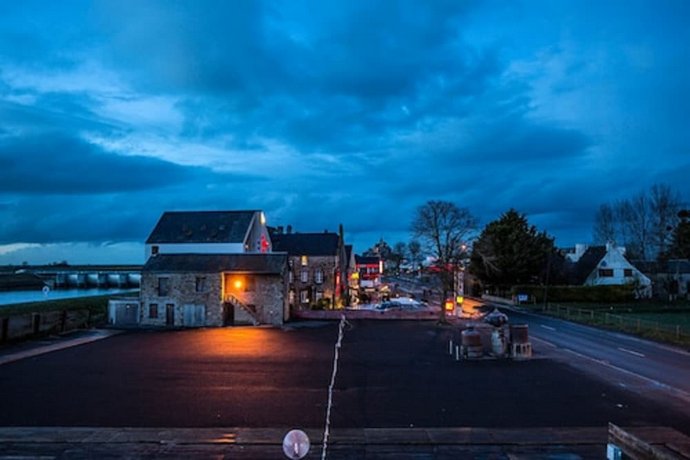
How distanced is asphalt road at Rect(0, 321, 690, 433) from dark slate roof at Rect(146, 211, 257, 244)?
81.3 ft

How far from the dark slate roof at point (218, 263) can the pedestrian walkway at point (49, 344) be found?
23.3 feet

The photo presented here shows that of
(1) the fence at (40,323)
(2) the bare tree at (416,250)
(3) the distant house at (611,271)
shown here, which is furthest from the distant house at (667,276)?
(1) the fence at (40,323)

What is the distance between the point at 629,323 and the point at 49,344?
41.7 meters

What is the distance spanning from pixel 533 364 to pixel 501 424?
11127mm

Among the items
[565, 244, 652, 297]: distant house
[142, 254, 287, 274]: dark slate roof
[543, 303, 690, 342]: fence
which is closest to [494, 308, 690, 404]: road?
[543, 303, 690, 342]: fence

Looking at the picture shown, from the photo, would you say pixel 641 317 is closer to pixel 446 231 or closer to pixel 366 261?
pixel 446 231

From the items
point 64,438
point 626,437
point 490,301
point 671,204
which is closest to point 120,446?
point 64,438

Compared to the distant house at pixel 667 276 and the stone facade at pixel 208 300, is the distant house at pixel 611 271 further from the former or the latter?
the stone facade at pixel 208 300

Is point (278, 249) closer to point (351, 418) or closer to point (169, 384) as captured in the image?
point (169, 384)

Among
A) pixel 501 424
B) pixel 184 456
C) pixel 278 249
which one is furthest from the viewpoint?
pixel 278 249

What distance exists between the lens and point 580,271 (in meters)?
76.9

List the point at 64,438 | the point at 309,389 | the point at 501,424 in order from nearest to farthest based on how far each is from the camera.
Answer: the point at 64,438 → the point at 501,424 → the point at 309,389

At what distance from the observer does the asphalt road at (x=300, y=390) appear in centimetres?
1523

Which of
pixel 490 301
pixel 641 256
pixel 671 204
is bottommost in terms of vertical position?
pixel 490 301
